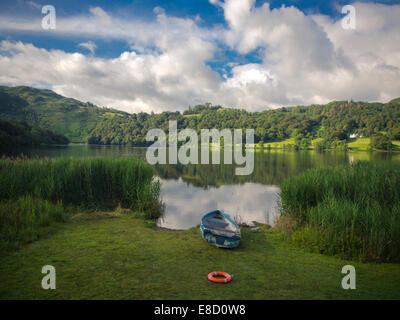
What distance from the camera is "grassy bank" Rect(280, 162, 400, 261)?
297 inches

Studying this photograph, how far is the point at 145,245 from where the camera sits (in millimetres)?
8320

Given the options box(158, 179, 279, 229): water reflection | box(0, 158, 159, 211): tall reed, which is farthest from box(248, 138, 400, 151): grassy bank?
box(0, 158, 159, 211): tall reed

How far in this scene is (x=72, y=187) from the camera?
13398mm

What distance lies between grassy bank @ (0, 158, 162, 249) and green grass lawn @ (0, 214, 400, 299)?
190 cm

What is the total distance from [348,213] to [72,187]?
45.5 feet

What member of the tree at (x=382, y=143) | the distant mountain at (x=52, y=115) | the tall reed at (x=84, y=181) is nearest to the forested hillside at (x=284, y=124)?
the tree at (x=382, y=143)

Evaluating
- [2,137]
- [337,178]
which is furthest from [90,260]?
[2,137]

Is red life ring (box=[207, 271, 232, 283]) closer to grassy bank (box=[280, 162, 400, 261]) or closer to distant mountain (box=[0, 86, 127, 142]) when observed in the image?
grassy bank (box=[280, 162, 400, 261])

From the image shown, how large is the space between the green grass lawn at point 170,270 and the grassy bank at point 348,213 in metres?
0.62

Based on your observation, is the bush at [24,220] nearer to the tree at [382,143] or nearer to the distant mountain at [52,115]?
the tree at [382,143]
